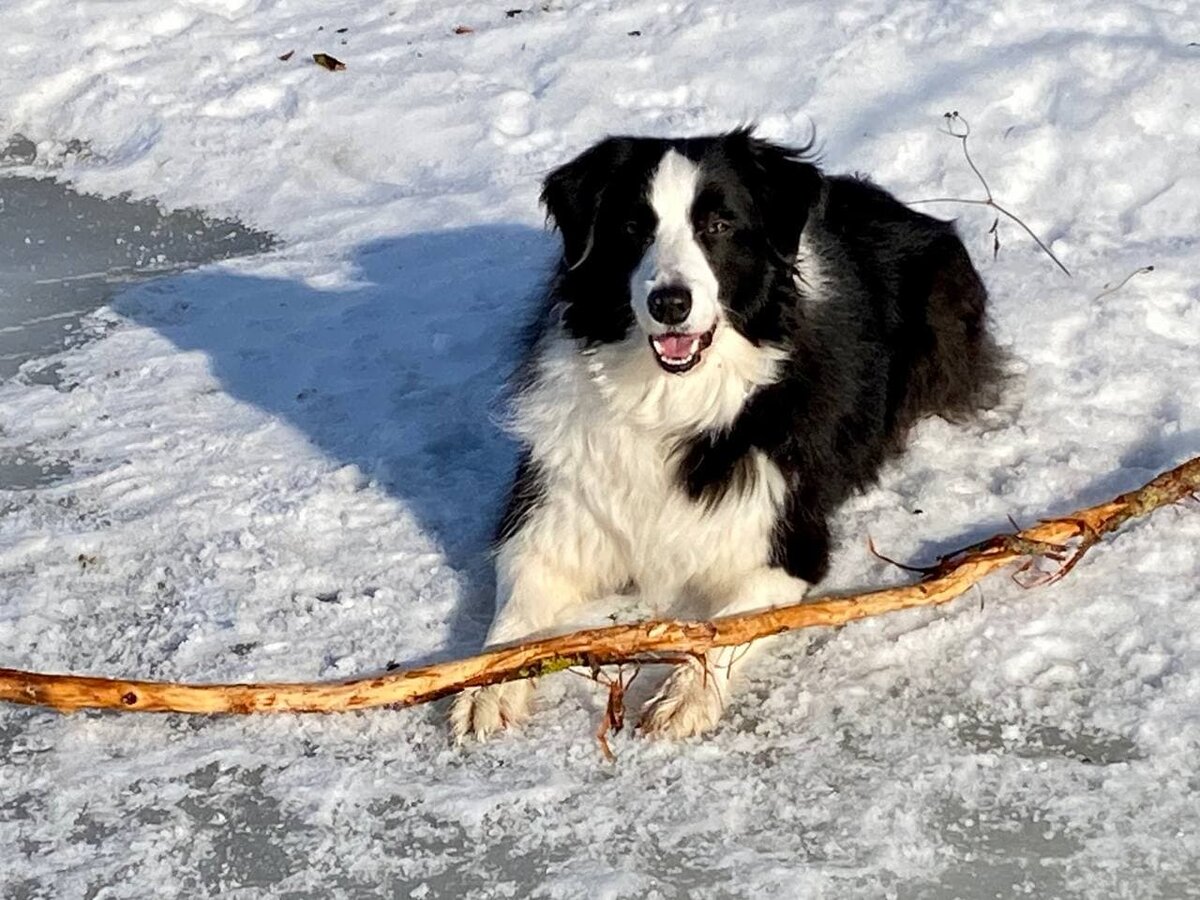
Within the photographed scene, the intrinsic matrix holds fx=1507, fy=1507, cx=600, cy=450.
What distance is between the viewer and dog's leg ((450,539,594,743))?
3873 millimetres

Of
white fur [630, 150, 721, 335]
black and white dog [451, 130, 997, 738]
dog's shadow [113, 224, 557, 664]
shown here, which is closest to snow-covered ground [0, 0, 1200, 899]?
dog's shadow [113, 224, 557, 664]

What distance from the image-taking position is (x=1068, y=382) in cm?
539

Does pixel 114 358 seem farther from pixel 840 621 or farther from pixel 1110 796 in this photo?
pixel 1110 796

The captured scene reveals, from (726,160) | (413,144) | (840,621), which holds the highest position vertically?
(726,160)

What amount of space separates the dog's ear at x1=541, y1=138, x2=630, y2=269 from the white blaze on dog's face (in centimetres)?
18

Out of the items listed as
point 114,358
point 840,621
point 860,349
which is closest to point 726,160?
point 860,349

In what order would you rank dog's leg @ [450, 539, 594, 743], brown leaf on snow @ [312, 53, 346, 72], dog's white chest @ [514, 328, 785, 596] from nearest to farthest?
dog's leg @ [450, 539, 594, 743]
dog's white chest @ [514, 328, 785, 596]
brown leaf on snow @ [312, 53, 346, 72]

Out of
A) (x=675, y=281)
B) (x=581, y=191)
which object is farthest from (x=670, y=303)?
(x=581, y=191)

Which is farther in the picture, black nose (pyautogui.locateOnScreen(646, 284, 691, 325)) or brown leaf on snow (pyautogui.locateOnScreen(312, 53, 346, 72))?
brown leaf on snow (pyautogui.locateOnScreen(312, 53, 346, 72))

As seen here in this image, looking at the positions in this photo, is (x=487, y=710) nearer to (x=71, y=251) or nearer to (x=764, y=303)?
(x=764, y=303)

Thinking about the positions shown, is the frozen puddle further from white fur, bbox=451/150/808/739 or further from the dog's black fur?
the dog's black fur

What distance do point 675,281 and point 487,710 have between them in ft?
3.96

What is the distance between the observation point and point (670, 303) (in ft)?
12.8

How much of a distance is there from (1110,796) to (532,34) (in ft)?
20.8
